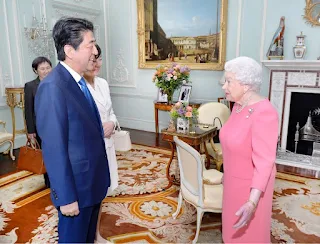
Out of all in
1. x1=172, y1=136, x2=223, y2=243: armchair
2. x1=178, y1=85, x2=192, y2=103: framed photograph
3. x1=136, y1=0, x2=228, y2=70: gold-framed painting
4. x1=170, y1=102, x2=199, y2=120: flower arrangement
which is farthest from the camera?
x1=178, y1=85, x2=192, y2=103: framed photograph

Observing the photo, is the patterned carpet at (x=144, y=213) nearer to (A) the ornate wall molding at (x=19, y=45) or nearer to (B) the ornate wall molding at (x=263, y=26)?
(A) the ornate wall molding at (x=19, y=45)

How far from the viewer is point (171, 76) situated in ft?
16.3

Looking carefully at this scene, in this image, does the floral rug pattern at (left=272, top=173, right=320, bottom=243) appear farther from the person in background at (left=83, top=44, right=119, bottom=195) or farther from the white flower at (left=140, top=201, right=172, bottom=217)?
the person in background at (left=83, top=44, right=119, bottom=195)

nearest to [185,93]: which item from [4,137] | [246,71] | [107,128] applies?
[4,137]

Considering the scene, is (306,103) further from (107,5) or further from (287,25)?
(107,5)

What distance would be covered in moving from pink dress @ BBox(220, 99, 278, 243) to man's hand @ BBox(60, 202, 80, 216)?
0.92 m

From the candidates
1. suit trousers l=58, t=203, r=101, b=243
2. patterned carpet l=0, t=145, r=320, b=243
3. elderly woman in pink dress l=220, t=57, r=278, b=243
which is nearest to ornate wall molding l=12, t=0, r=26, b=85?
patterned carpet l=0, t=145, r=320, b=243

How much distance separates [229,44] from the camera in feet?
17.4

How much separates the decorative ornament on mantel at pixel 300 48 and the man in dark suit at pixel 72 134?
3.91m

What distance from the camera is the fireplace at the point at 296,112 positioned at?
454 centimetres

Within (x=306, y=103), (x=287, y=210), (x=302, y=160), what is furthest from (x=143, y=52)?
(x=287, y=210)

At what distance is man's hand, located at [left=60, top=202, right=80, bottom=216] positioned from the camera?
55.4 inches

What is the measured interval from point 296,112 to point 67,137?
4476 mm

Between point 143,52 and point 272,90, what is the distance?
3.01 m
